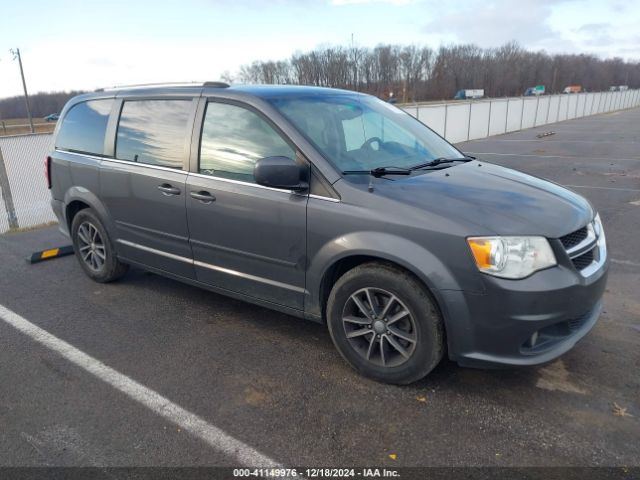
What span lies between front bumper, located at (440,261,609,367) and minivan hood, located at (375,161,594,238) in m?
0.29

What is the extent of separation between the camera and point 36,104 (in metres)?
89.2

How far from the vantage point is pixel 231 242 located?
3578 mm

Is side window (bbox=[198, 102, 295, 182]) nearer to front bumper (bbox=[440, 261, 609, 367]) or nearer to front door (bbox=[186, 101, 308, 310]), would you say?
front door (bbox=[186, 101, 308, 310])

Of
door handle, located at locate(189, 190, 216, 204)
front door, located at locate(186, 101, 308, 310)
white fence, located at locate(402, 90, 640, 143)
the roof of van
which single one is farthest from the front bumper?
white fence, located at locate(402, 90, 640, 143)

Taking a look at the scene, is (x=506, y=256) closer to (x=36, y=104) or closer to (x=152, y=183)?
(x=152, y=183)

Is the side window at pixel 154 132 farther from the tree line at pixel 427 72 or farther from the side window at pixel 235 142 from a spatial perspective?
the tree line at pixel 427 72

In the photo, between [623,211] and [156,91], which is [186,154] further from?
[623,211]

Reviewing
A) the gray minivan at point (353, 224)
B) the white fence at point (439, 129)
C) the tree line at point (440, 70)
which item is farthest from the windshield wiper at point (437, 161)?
the tree line at point (440, 70)

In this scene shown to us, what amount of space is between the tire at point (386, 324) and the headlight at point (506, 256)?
39 cm

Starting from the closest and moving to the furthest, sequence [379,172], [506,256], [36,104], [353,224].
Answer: [506,256] → [353,224] → [379,172] → [36,104]

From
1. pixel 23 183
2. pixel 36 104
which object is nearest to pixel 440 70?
pixel 36 104

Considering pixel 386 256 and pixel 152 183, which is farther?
pixel 152 183

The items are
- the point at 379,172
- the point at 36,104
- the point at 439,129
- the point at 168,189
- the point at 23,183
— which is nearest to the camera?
A: the point at 379,172

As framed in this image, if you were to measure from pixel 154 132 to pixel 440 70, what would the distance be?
338 ft
